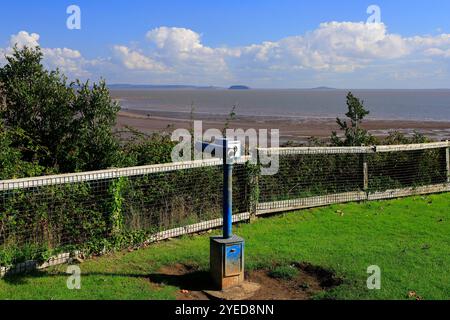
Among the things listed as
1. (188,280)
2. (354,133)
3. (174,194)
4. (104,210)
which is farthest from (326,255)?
(354,133)

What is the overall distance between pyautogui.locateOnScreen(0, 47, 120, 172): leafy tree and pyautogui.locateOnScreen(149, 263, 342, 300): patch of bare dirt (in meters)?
2.69

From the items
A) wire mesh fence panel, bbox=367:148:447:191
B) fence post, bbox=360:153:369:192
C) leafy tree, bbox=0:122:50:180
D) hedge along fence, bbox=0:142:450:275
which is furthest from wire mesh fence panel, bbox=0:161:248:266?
wire mesh fence panel, bbox=367:148:447:191

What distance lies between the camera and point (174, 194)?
30.3ft

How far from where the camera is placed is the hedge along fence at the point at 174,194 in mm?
7395

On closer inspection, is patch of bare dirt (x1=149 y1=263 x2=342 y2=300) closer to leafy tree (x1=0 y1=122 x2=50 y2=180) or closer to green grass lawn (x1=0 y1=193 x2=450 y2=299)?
green grass lawn (x1=0 y1=193 x2=450 y2=299)

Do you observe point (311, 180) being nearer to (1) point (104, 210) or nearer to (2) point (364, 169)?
(2) point (364, 169)

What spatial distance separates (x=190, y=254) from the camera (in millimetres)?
8164

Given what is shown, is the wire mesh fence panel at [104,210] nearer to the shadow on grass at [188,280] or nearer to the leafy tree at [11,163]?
the leafy tree at [11,163]

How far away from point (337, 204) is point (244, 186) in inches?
95.2

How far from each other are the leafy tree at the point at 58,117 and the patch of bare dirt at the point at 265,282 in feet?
8.82

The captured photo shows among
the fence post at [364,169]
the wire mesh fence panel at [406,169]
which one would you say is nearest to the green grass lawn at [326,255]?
the fence post at [364,169]

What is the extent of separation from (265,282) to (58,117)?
15.4 feet

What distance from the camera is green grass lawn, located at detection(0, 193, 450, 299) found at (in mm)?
6586
